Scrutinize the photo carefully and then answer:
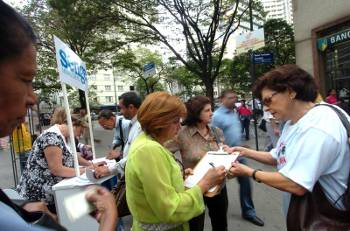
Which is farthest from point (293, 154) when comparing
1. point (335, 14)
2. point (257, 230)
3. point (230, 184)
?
point (335, 14)

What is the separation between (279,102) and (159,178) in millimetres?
936

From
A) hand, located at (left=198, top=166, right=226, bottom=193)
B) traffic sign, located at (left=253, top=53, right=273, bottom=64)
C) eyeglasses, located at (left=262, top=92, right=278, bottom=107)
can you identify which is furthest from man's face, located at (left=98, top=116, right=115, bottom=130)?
traffic sign, located at (left=253, top=53, right=273, bottom=64)

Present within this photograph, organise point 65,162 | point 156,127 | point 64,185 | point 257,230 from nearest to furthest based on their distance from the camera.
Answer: point 156,127, point 64,185, point 65,162, point 257,230

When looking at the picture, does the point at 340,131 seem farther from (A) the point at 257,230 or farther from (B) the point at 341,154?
(A) the point at 257,230

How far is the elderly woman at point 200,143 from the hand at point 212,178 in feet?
5.32

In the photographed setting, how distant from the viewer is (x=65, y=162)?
396 cm

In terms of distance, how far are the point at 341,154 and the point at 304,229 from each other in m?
0.46

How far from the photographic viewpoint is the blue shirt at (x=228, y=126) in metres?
5.56

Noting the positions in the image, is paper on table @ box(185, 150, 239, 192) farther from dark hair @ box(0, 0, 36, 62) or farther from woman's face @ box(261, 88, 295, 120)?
dark hair @ box(0, 0, 36, 62)

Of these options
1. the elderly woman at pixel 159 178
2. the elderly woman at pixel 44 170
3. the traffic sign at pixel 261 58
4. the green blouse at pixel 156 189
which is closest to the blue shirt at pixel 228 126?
the elderly woman at pixel 44 170

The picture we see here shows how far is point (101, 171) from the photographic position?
4.13 metres

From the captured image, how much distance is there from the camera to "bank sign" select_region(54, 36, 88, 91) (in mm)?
3965

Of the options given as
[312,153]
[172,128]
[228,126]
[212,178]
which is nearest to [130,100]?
[228,126]

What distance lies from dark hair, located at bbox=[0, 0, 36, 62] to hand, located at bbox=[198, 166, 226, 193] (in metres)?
1.76
